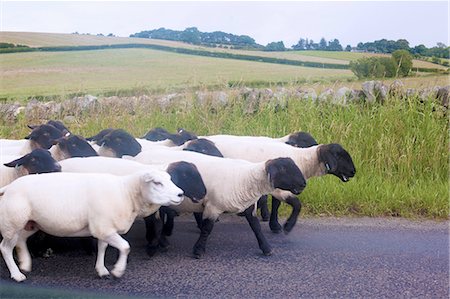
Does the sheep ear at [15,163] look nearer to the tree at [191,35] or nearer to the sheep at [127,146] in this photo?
the sheep at [127,146]

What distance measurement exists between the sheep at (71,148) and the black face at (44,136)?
0.36 m

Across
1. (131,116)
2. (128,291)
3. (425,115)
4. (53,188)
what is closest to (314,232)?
(128,291)

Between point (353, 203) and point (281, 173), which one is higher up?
point (281, 173)

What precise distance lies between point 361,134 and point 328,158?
2782 mm

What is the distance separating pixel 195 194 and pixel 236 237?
1083 mm

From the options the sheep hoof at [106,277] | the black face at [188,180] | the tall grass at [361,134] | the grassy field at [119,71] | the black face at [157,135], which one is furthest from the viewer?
the grassy field at [119,71]

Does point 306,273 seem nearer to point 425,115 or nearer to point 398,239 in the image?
point 398,239

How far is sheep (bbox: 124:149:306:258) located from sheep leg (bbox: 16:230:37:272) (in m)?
1.62

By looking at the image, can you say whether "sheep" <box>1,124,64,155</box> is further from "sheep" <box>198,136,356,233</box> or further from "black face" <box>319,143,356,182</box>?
→ "black face" <box>319,143,356,182</box>

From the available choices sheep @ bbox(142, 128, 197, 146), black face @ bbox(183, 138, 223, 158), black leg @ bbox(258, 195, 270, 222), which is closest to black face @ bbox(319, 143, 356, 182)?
black leg @ bbox(258, 195, 270, 222)

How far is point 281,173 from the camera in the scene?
5848 millimetres

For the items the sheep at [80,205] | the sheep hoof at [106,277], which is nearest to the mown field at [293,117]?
the sheep at [80,205]

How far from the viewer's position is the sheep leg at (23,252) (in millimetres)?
5402

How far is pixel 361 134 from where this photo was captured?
30.7ft
